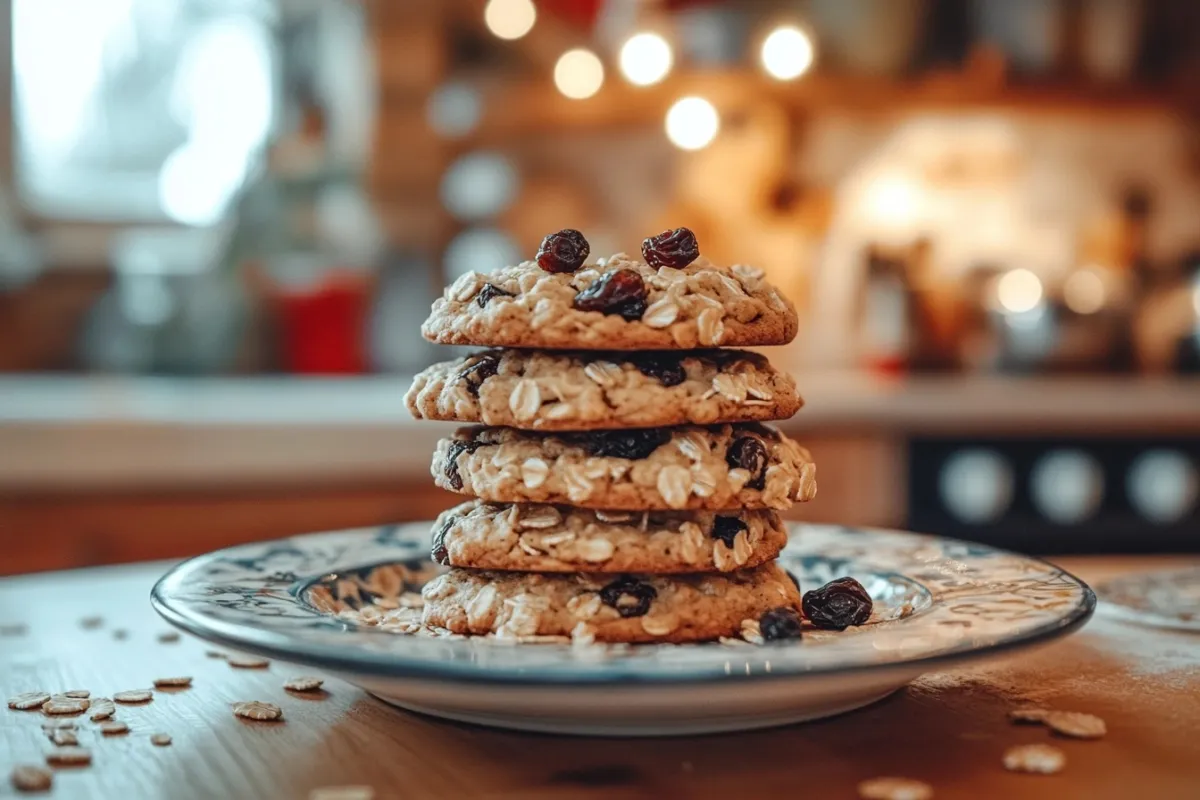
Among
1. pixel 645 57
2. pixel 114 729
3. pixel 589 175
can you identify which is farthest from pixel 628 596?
pixel 589 175

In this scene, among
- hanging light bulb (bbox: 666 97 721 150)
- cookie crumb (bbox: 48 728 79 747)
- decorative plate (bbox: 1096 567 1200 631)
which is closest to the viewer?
cookie crumb (bbox: 48 728 79 747)

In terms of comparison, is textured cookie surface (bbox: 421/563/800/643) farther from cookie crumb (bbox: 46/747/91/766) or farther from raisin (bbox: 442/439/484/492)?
cookie crumb (bbox: 46/747/91/766)

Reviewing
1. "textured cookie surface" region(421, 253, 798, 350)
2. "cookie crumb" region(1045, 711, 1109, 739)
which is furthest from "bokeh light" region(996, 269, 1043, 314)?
"cookie crumb" region(1045, 711, 1109, 739)

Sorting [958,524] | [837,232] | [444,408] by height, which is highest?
[837,232]

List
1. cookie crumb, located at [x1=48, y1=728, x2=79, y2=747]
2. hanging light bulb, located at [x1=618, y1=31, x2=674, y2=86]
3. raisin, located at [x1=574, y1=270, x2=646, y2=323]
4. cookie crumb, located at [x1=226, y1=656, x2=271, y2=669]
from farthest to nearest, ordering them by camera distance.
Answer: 1. hanging light bulb, located at [x1=618, y1=31, x2=674, y2=86]
2. cookie crumb, located at [x1=226, y1=656, x2=271, y2=669]
3. raisin, located at [x1=574, y1=270, x2=646, y2=323]
4. cookie crumb, located at [x1=48, y1=728, x2=79, y2=747]

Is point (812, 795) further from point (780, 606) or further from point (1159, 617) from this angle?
point (1159, 617)

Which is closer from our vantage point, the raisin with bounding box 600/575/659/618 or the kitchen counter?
the raisin with bounding box 600/575/659/618

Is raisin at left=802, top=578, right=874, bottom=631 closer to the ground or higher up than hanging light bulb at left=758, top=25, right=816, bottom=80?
closer to the ground

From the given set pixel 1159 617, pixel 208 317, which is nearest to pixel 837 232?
pixel 208 317
